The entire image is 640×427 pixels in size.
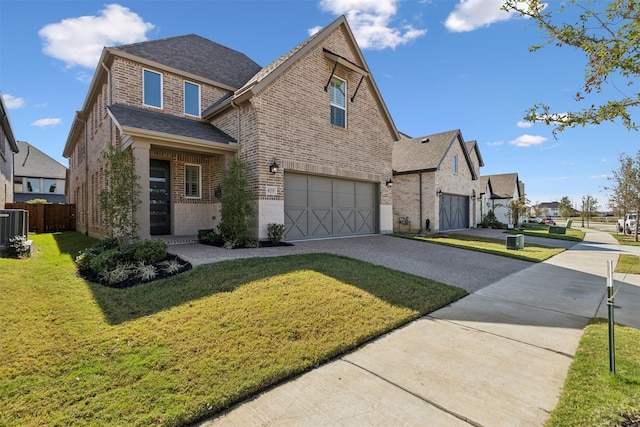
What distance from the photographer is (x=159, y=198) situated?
442 inches

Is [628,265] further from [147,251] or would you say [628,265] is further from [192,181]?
[192,181]

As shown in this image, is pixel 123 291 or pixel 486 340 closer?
pixel 486 340

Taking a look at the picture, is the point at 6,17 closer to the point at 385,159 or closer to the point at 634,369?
the point at 385,159

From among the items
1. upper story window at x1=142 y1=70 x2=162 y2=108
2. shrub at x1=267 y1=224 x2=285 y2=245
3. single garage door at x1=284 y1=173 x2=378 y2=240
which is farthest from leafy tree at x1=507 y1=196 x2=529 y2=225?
upper story window at x1=142 y1=70 x2=162 y2=108

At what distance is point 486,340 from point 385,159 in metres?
12.0

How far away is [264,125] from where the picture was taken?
33.3ft

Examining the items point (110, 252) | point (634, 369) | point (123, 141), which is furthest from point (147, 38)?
point (634, 369)

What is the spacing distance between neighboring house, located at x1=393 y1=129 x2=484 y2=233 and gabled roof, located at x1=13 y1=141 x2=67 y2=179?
118ft

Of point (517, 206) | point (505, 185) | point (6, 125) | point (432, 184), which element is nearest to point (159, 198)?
point (6, 125)

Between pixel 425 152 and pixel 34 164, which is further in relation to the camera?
pixel 34 164

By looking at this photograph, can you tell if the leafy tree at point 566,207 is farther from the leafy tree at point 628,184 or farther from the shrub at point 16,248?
the shrub at point 16,248

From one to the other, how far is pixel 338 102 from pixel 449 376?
1189 centimetres

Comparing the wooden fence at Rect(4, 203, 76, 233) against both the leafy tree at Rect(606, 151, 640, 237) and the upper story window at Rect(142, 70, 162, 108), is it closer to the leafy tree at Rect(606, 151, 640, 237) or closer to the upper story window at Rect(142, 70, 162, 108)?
the upper story window at Rect(142, 70, 162, 108)

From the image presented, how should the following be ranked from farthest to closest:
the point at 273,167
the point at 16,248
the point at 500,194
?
1. the point at 500,194
2. the point at 273,167
3. the point at 16,248
